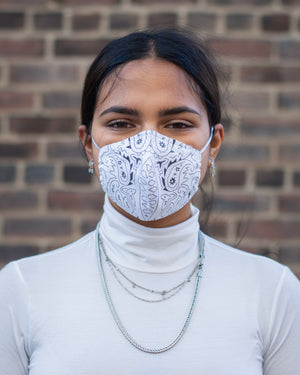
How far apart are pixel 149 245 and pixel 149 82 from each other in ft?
1.50

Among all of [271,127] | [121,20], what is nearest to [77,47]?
[121,20]

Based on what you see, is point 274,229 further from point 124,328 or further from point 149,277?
point 124,328

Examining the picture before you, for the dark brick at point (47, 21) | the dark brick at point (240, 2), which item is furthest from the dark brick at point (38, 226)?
the dark brick at point (240, 2)

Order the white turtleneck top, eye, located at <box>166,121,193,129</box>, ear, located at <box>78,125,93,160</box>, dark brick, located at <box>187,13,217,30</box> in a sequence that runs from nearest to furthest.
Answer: the white turtleneck top, eye, located at <box>166,121,193,129</box>, ear, located at <box>78,125,93,160</box>, dark brick, located at <box>187,13,217,30</box>

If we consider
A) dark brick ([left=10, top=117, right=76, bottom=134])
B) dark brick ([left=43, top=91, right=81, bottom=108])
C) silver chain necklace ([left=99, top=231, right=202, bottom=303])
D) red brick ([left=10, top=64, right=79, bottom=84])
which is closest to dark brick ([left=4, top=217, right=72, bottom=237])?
dark brick ([left=10, top=117, right=76, bottom=134])

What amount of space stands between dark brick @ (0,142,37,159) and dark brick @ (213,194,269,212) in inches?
34.6

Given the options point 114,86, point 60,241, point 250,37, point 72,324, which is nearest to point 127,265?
point 72,324

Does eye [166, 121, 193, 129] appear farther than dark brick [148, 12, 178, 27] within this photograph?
No

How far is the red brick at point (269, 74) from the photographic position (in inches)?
113

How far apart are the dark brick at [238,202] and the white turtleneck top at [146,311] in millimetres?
1037

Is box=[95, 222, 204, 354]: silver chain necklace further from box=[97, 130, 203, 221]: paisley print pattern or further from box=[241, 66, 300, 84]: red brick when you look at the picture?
box=[241, 66, 300, 84]: red brick

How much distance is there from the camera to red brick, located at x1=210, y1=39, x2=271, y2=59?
287cm

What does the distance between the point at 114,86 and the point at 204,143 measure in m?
0.31

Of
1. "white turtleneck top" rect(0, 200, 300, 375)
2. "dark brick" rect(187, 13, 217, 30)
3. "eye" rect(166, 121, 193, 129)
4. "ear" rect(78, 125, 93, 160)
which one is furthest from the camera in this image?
"dark brick" rect(187, 13, 217, 30)
